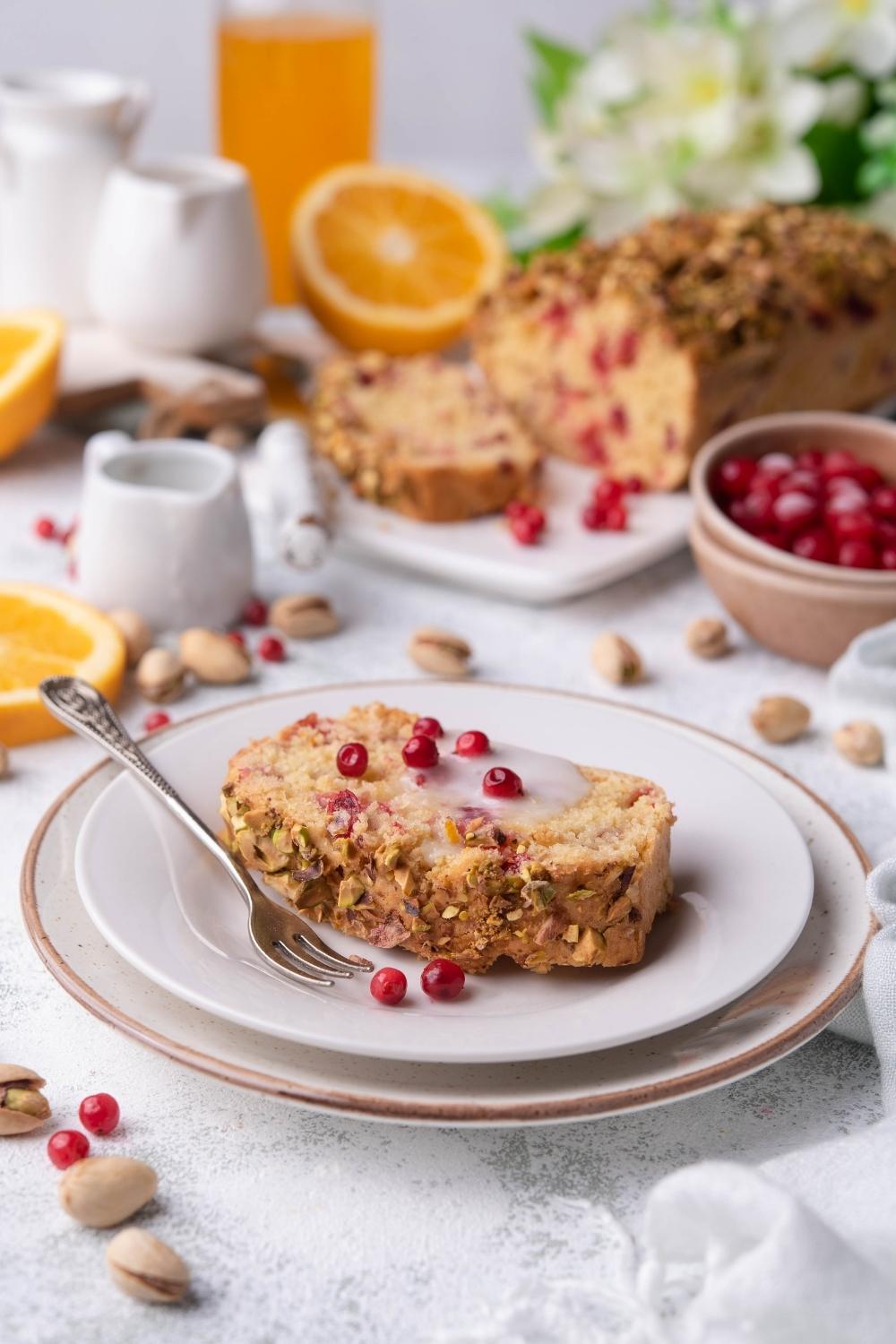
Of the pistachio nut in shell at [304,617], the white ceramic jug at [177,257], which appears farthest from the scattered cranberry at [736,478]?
the white ceramic jug at [177,257]

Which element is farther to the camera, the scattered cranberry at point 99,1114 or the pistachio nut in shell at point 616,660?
the pistachio nut in shell at point 616,660

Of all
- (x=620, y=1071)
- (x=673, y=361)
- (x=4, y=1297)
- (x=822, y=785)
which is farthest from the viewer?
(x=673, y=361)

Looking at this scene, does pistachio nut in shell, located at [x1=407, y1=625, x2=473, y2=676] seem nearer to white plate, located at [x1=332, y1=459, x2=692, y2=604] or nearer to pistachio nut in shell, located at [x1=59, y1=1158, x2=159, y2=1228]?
white plate, located at [x1=332, y1=459, x2=692, y2=604]

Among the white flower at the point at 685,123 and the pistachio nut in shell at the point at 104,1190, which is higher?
the white flower at the point at 685,123

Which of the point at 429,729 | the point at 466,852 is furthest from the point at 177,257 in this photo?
the point at 466,852

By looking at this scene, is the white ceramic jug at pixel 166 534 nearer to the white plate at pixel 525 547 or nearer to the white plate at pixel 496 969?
the white plate at pixel 525 547

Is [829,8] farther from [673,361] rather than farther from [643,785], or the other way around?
[643,785]

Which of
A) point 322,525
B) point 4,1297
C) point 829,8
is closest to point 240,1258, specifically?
point 4,1297
